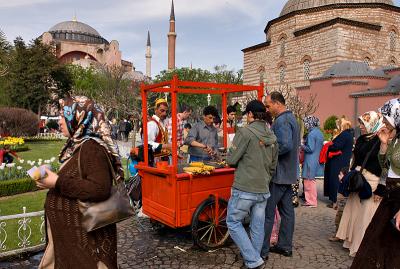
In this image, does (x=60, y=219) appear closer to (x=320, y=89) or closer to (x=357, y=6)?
(x=320, y=89)

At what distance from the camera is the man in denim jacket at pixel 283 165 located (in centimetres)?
444

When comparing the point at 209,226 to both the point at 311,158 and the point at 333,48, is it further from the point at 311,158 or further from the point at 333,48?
the point at 333,48

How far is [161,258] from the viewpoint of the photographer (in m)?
4.69

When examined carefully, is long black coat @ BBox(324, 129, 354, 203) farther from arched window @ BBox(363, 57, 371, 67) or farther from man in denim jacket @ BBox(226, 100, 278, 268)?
arched window @ BBox(363, 57, 371, 67)

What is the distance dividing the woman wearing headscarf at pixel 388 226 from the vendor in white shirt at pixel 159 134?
3710 mm

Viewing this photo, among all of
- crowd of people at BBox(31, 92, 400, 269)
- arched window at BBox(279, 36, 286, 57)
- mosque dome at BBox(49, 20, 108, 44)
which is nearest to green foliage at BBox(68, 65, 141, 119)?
crowd of people at BBox(31, 92, 400, 269)

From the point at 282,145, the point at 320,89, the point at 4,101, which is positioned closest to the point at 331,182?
the point at 282,145

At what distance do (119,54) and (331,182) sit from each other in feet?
290

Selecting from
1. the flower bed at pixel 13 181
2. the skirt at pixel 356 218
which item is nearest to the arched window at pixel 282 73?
the flower bed at pixel 13 181

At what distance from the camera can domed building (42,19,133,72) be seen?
8531 cm

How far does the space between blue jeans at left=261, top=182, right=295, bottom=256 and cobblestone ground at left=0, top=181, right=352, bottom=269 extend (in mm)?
207

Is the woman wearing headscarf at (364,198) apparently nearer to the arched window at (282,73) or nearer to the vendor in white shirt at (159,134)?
the vendor in white shirt at (159,134)

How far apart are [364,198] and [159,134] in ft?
11.1

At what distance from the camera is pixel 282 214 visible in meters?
4.72
